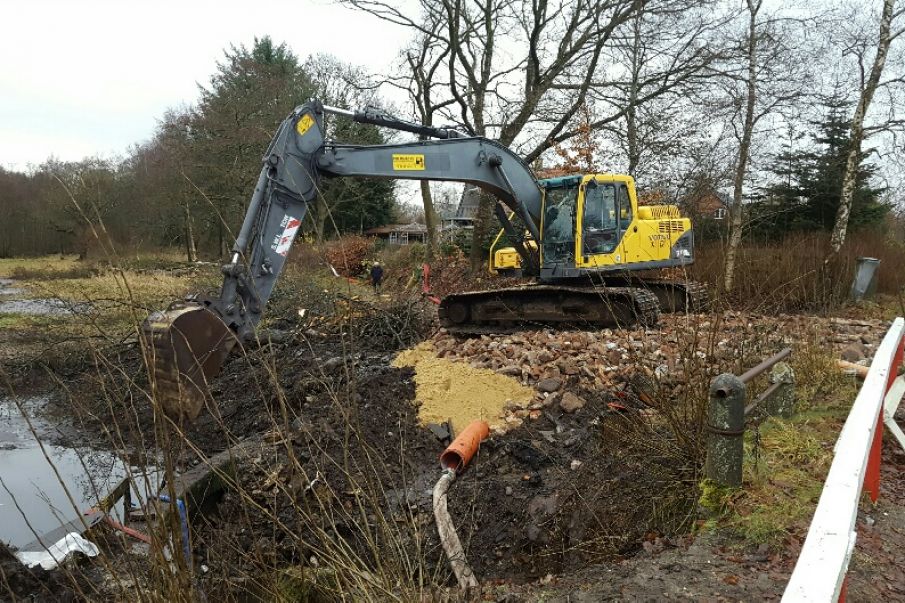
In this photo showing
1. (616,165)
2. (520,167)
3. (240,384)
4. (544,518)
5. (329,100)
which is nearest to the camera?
(544,518)

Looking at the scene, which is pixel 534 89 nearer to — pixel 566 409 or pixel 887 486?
pixel 566 409

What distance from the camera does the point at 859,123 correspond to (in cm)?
1432

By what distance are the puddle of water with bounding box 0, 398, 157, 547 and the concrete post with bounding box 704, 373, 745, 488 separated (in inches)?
151

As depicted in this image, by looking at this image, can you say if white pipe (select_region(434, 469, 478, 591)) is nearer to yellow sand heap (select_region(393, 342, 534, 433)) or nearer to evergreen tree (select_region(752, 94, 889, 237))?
yellow sand heap (select_region(393, 342, 534, 433))

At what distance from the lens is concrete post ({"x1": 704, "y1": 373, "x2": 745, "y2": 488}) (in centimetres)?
295

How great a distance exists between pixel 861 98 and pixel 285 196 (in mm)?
14039

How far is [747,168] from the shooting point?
14172mm

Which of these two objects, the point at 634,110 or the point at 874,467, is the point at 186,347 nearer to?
the point at 874,467

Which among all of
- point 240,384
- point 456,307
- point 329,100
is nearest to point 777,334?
point 456,307

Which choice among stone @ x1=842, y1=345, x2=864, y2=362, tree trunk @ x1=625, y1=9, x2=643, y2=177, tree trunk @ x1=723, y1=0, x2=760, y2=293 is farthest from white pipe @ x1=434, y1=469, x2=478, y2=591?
tree trunk @ x1=625, y1=9, x2=643, y2=177

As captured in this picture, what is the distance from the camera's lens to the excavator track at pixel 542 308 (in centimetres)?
857

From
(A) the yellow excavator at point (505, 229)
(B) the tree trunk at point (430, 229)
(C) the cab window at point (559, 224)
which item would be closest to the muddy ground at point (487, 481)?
(A) the yellow excavator at point (505, 229)

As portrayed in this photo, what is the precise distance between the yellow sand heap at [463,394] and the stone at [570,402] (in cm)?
46

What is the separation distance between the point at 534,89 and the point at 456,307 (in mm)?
10069
